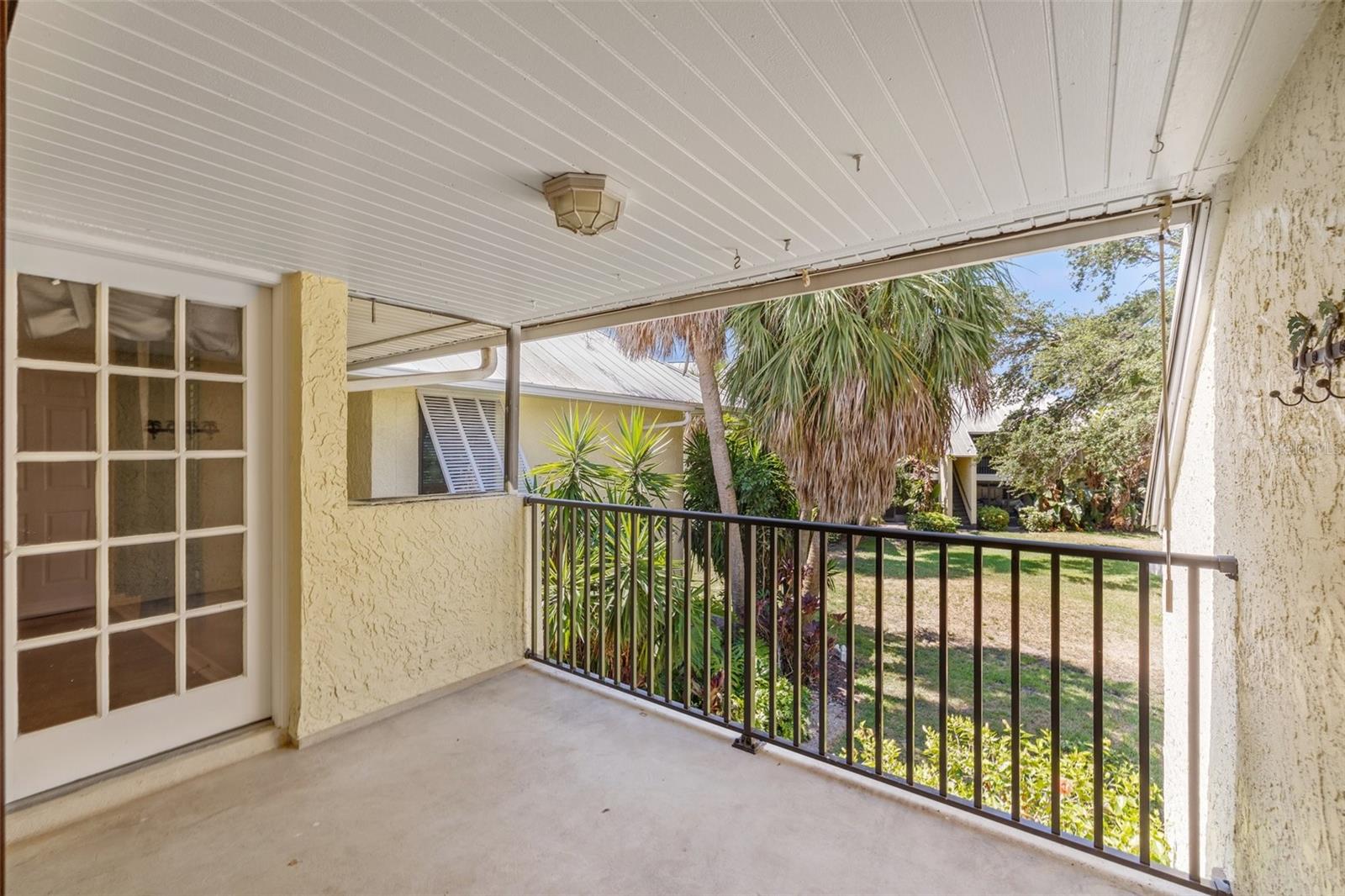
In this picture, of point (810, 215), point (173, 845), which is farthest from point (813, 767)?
point (173, 845)

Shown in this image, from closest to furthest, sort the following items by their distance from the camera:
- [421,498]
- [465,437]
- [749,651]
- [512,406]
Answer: [749,651], [421,498], [512,406], [465,437]

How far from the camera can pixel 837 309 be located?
5430mm

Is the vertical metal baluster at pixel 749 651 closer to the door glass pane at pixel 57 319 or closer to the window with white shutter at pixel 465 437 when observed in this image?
the door glass pane at pixel 57 319

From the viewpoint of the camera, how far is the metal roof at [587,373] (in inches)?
244

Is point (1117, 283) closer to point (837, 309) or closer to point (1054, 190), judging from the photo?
point (837, 309)

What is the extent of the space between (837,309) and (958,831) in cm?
401

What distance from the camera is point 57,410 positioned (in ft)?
8.22

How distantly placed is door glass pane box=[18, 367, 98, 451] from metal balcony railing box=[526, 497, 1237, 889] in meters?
2.13

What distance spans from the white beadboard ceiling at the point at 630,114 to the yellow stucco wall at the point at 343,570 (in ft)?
2.26

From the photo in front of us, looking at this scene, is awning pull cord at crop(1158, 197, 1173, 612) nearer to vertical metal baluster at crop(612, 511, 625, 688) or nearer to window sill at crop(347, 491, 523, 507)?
vertical metal baluster at crop(612, 511, 625, 688)

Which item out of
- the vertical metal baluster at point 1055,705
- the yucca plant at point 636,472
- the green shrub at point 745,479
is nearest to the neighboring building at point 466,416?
the yucca plant at point 636,472

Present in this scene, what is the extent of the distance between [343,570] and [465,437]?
A: 3344 millimetres

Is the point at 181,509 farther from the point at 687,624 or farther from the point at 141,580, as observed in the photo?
the point at 687,624

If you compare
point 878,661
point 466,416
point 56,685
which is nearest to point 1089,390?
point 878,661
